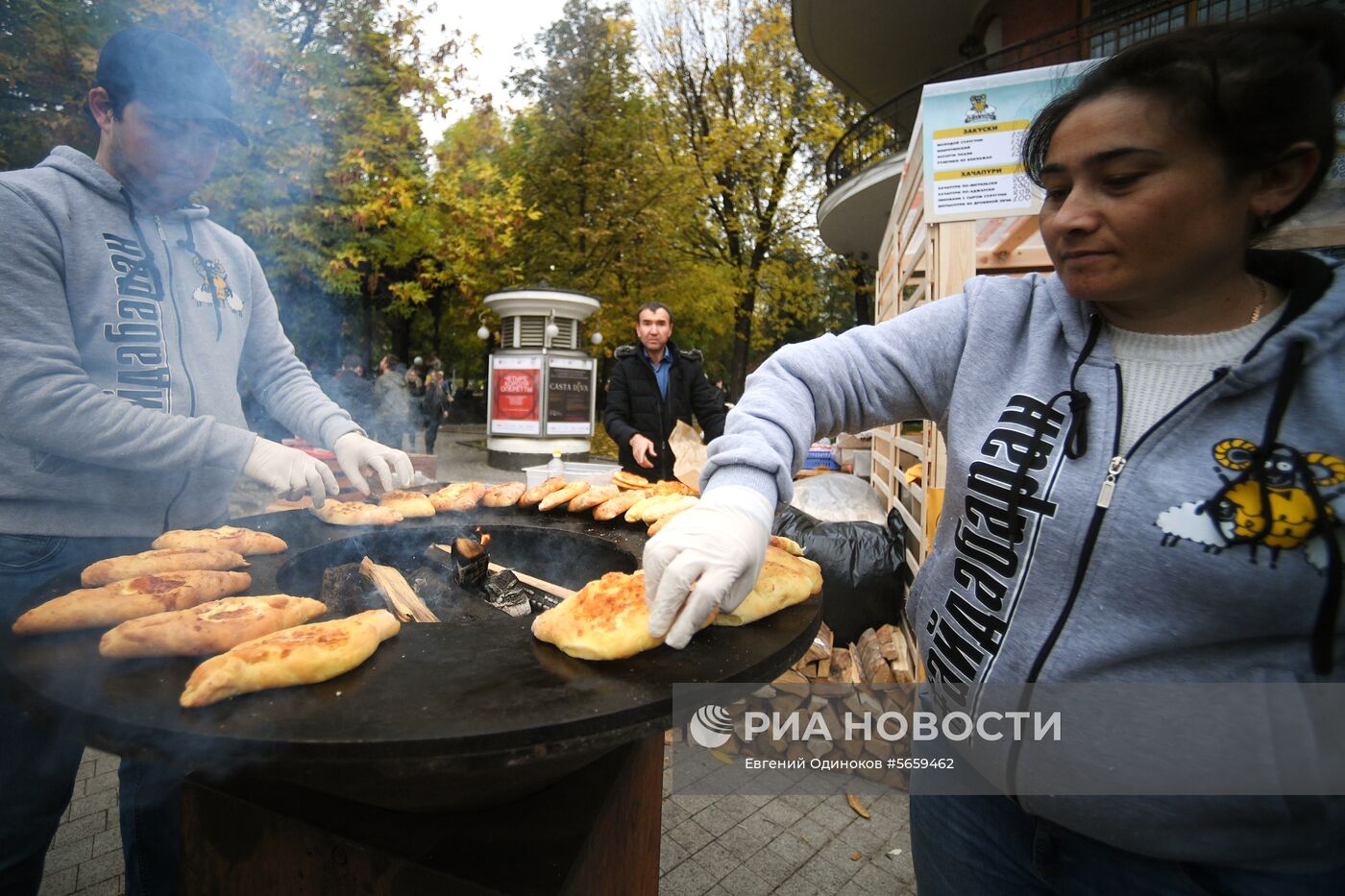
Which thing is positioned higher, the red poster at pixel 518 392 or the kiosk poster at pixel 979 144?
the kiosk poster at pixel 979 144

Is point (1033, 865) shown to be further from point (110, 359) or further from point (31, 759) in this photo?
point (110, 359)

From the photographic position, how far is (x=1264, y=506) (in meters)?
1.02

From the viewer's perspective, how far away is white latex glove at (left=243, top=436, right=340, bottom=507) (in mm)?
1905

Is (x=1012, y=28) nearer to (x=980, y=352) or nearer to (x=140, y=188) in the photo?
(x=980, y=352)

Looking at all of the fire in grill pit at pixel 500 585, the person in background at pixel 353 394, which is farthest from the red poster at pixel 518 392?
the fire in grill pit at pixel 500 585

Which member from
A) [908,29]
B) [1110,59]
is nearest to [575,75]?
[908,29]

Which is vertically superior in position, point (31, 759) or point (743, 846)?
point (31, 759)

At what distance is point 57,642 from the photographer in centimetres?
131

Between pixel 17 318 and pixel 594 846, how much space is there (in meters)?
2.03

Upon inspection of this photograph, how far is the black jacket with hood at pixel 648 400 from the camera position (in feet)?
18.5

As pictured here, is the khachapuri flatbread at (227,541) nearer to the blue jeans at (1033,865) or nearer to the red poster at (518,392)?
the blue jeans at (1033,865)

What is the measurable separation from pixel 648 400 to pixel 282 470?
12.8 feet

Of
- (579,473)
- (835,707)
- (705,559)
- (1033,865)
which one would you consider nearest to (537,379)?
(579,473)

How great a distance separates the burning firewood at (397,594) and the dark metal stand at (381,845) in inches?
19.4
